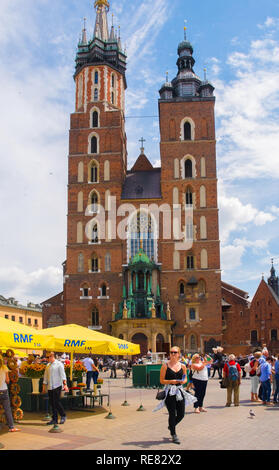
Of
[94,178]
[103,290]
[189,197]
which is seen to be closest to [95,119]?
[94,178]

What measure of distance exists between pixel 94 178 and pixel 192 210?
10309 millimetres

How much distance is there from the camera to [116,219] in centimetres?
4769

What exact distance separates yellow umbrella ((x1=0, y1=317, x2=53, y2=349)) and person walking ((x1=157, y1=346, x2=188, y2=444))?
Result: 3.81 meters

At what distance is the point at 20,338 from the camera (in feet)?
37.1

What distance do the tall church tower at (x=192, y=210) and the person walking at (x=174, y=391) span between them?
119ft

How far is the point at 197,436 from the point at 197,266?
36997 mm

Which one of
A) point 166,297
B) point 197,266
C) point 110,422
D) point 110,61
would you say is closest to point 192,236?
point 197,266

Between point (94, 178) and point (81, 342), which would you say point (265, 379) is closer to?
point (81, 342)

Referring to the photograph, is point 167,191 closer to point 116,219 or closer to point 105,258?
point 116,219

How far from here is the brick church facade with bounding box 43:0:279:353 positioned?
44.9 meters

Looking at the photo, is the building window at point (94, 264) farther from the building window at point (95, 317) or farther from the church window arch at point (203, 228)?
the church window arch at point (203, 228)

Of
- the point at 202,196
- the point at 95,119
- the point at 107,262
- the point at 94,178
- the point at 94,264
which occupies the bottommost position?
the point at 94,264

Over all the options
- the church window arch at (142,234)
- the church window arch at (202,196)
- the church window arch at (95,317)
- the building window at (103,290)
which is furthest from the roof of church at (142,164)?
the church window arch at (95,317)

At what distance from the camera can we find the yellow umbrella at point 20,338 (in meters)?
10.9
